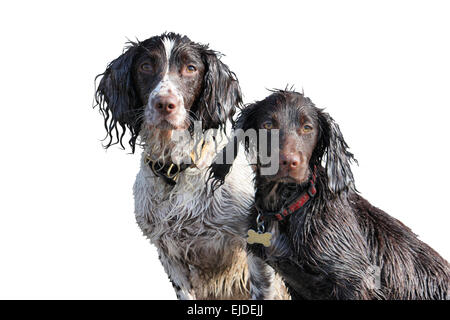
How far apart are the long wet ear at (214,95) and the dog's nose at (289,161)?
99 centimetres

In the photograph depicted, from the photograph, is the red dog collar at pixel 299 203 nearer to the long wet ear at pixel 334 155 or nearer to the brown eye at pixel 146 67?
the long wet ear at pixel 334 155

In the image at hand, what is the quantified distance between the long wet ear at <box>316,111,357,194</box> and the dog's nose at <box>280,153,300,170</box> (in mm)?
358

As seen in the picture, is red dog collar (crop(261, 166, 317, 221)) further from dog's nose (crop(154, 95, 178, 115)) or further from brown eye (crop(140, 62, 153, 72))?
brown eye (crop(140, 62, 153, 72))

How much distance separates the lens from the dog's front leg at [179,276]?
240 inches


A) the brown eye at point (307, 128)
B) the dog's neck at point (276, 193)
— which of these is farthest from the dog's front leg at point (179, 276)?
the brown eye at point (307, 128)

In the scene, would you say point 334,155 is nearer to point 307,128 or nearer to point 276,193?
point 307,128

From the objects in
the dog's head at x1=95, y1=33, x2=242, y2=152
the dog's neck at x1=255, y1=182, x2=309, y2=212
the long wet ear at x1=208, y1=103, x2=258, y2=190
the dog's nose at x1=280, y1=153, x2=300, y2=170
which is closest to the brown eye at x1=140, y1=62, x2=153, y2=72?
the dog's head at x1=95, y1=33, x2=242, y2=152

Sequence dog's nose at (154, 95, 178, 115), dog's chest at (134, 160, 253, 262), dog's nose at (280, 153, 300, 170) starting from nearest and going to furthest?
dog's nose at (280, 153, 300, 170) < dog's nose at (154, 95, 178, 115) < dog's chest at (134, 160, 253, 262)

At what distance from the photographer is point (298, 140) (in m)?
5.22

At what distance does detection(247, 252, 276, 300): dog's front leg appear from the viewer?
228 inches

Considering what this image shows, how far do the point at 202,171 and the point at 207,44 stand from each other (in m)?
0.91
